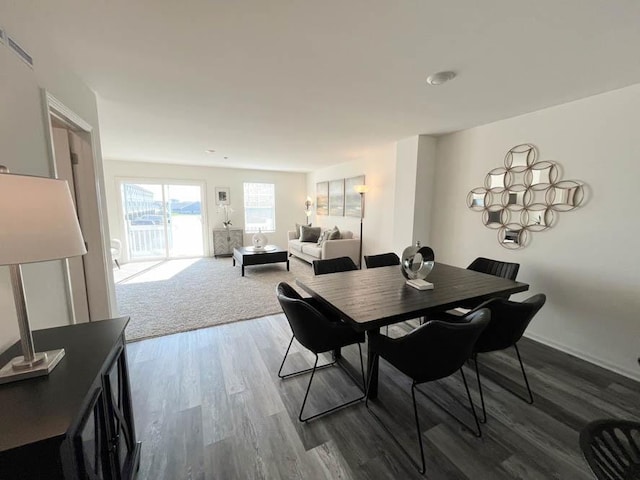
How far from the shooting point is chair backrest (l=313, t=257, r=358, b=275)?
2744 millimetres

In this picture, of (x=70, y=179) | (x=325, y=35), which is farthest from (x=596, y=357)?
(x=70, y=179)

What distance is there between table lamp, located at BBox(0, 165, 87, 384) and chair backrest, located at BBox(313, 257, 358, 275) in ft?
6.64

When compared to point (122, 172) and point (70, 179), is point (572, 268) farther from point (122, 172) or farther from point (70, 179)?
point (122, 172)

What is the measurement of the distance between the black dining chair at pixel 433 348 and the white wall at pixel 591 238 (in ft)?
5.77

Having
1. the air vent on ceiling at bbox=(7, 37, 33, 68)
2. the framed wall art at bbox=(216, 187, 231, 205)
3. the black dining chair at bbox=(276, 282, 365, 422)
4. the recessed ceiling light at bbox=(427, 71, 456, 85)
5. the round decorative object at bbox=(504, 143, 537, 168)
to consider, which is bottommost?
the black dining chair at bbox=(276, 282, 365, 422)

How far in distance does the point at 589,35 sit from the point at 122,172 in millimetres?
7471

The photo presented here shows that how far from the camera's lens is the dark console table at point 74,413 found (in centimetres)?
65

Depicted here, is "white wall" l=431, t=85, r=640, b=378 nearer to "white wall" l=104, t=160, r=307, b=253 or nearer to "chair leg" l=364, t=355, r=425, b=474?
"chair leg" l=364, t=355, r=425, b=474

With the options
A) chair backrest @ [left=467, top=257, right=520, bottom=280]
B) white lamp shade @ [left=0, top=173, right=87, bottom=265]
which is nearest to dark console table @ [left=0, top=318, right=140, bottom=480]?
white lamp shade @ [left=0, top=173, right=87, bottom=265]

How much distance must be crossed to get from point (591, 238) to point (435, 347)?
7.06ft

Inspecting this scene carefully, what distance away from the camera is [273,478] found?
1341 millimetres

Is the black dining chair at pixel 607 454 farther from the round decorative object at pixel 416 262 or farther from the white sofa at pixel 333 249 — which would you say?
the white sofa at pixel 333 249

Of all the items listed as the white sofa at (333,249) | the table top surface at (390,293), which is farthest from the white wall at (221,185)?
the table top surface at (390,293)

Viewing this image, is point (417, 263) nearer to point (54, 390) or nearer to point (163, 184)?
point (54, 390)
